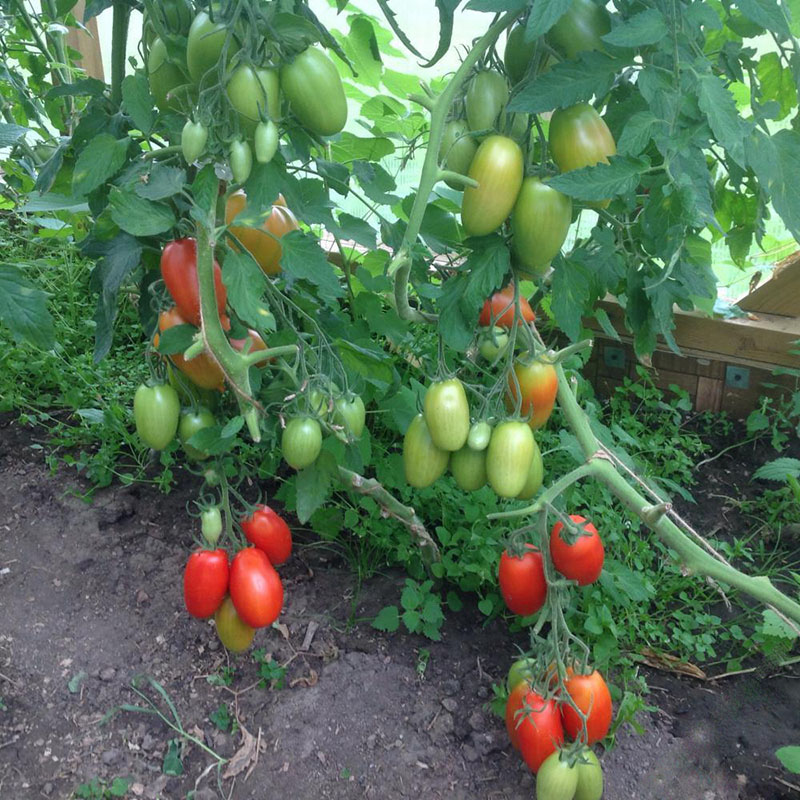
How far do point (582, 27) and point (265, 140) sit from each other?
1.24 ft

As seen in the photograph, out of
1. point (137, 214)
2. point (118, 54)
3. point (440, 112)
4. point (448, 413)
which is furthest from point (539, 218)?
point (118, 54)

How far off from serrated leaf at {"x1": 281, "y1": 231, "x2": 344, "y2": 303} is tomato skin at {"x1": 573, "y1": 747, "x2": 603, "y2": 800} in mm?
820

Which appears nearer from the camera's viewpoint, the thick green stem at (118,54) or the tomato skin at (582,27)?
the tomato skin at (582,27)

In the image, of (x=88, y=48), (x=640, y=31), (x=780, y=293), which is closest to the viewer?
(x=640, y=31)

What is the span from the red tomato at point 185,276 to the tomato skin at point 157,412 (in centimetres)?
14

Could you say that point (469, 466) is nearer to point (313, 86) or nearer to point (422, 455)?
point (422, 455)

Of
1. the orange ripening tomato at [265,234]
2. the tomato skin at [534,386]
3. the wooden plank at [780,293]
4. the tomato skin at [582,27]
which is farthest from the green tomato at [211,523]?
the wooden plank at [780,293]

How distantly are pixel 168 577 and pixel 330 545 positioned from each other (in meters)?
0.36

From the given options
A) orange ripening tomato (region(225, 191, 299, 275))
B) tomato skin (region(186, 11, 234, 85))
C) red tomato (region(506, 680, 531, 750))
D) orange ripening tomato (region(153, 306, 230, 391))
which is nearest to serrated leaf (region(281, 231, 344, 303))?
orange ripening tomato (region(225, 191, 299, 275))

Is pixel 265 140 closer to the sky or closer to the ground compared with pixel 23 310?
closer to the sky

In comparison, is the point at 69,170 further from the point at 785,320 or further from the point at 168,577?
the point at 785,320

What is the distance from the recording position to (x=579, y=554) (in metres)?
1.22

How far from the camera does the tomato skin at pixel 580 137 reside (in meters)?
0.92

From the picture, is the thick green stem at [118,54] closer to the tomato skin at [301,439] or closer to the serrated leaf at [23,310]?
the serrated leaf at [23,310]
